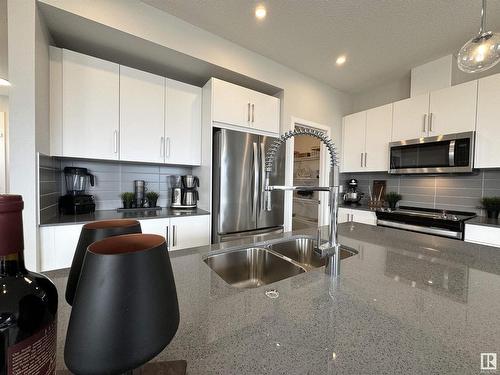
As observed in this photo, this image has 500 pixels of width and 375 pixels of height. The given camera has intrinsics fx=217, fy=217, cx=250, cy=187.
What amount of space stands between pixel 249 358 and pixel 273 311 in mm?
153

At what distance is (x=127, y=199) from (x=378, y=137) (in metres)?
3.12

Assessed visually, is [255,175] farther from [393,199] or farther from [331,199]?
[393,199]

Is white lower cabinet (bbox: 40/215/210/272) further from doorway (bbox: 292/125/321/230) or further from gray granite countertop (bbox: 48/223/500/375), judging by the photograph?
doorway (bbox: 292/125/321/230)

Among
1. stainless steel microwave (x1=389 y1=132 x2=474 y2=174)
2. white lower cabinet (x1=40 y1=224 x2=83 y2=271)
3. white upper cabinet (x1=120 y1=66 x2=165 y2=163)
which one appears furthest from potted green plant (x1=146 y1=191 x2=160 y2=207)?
stainless steel microwave (x1=389 y1=132 x2=474 y2=174)

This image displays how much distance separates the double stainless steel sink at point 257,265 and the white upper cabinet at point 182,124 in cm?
148

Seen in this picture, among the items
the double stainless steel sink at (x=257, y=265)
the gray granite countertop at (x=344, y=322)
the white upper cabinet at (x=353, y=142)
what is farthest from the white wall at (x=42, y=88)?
the white upper cabinet at (x=353, y=142)

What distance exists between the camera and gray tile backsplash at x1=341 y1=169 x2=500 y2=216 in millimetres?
2293

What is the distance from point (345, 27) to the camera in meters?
1.97

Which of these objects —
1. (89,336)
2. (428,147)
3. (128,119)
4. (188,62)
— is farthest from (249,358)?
(428,147)

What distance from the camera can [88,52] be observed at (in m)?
1.98

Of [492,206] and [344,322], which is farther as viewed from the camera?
[492,206]

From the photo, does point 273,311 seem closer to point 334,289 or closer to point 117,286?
point 334,289

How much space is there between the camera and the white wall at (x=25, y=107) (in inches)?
52.5

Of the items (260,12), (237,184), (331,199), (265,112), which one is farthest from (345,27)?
(331,199)
